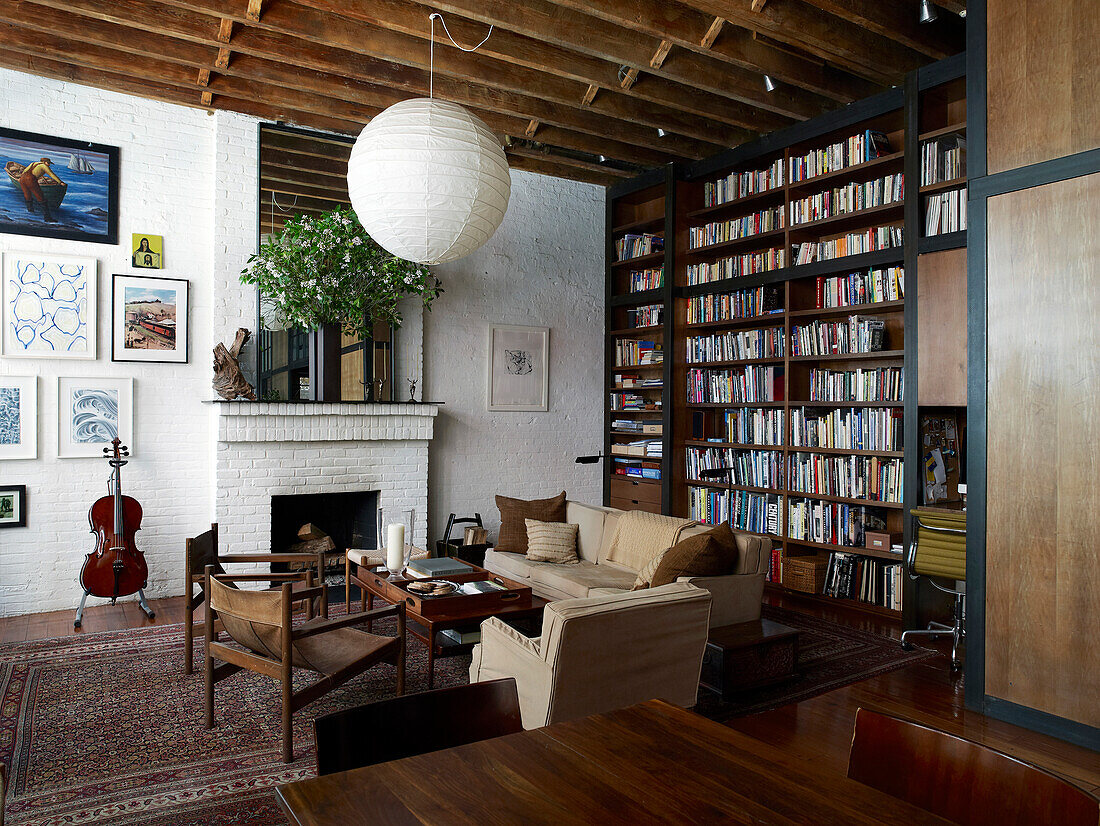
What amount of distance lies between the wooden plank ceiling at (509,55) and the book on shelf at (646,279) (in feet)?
4.31

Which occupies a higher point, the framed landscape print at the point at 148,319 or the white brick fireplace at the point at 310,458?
the framed landscape print at the point at 148,319

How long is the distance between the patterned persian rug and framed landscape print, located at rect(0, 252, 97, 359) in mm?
1934

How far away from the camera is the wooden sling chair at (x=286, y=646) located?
112 inches

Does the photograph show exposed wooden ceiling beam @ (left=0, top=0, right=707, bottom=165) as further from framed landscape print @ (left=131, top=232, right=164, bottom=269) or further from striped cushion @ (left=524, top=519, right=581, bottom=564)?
striped cushion @ (left=524, top=519, right=581, bottom=564)

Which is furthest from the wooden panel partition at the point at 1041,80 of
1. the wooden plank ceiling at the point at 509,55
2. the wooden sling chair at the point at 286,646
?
the wooden sling chair at the point at 286,646

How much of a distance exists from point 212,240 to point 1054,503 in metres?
5.43

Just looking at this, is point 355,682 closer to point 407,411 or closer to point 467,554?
point 467,554

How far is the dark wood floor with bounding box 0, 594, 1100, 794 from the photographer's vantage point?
2996mm

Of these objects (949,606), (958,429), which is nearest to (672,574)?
(949,606)

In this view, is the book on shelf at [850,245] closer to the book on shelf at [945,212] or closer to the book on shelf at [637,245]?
the book on shelf at [945,212]

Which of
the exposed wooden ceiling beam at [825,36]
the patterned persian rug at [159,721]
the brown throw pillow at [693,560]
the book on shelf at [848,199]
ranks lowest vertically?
the patterned persian rug at [159,721]

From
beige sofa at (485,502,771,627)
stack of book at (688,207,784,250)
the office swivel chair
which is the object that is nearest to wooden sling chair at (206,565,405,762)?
beige sofa at (485,502,771,627)

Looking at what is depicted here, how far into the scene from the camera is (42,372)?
16.7 feet

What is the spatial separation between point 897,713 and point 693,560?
1.26 metres
